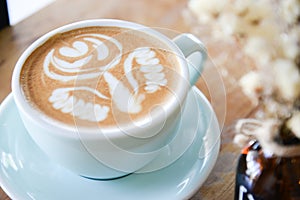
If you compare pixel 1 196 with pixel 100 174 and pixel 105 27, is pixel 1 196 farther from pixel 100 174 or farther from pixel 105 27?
pixel 105 27

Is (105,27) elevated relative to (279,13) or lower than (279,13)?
lower

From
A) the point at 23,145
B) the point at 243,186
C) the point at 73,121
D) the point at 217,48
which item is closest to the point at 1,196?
the point at 23,145

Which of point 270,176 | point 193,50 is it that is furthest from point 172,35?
point 270,176

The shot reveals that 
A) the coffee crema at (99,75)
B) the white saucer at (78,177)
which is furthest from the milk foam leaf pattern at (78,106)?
the white saucer at (78,177)

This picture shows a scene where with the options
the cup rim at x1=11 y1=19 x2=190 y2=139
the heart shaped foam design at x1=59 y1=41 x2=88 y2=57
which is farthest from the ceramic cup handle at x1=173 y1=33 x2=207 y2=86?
the heart shaped foam design at x1=59 y1=41 x2=88 y2=57

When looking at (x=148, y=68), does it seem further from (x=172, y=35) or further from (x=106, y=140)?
(x=172, y=35)

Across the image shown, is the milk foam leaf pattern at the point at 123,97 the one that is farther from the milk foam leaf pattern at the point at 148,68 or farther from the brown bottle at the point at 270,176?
the brown bottle at the point at 270,176
